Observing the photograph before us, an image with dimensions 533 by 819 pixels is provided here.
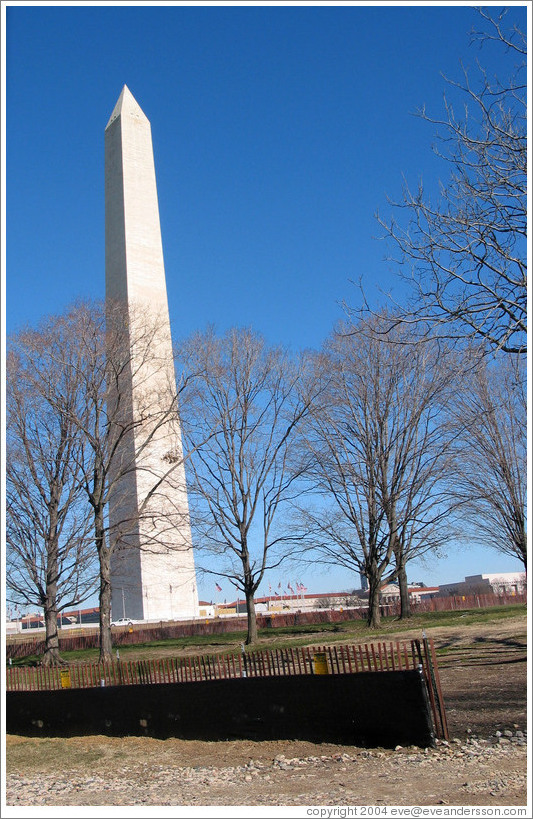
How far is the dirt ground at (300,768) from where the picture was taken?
766 cm

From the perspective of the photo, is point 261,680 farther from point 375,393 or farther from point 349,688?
point 375,393

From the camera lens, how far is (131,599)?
109 ft

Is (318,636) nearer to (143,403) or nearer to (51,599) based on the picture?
(51,599)

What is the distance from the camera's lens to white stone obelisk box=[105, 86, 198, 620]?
25828 millimetres

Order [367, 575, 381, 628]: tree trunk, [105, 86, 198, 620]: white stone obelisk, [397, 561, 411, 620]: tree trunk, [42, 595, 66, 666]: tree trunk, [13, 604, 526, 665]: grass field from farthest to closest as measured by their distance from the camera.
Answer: [397, 561, 411, 620]: tree trunk < [105, 86, 198, 620]: white stone obelisk < [367, 575, 381, 628]: tree trunk < [42, 595, 66, 666]: tree trunk < [13, 604, 526, 665]: grass field

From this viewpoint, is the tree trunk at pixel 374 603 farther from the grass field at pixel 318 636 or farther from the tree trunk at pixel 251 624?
the tree trunk at pixel 251 624

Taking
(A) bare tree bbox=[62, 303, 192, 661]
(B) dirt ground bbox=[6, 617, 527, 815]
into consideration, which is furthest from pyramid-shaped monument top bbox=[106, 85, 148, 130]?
(B) dirt ground bbox=[6, 617, 527, 815]

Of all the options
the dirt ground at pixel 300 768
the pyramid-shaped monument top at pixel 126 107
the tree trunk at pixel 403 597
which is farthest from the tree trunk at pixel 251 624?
the pyramid-shaped monument top at pixel 126 107

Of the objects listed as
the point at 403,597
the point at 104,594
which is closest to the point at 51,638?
the point at 104,594

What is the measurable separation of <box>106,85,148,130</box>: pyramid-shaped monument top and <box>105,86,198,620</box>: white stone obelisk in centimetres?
6

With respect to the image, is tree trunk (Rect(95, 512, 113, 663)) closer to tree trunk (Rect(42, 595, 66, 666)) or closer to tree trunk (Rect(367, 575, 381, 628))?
tree trunk (Rect(42, 595, 66, 666))

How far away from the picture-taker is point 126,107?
37.1m

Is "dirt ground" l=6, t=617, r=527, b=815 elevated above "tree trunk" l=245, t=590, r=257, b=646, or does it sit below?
above

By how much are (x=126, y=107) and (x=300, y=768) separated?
113 feet
